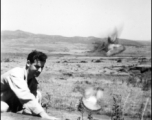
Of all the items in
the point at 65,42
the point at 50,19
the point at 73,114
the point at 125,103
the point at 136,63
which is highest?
the point at 50,19

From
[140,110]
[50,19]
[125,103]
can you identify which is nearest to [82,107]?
[125,103]

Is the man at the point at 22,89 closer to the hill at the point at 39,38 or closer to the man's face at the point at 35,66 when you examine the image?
the man's face at the point at 35,66

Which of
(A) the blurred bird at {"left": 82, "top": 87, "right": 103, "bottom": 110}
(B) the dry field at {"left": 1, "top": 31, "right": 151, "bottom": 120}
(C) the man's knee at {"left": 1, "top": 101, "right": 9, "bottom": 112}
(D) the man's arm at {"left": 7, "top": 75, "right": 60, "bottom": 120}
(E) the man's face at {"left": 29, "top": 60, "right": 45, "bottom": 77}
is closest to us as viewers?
(D) the man's arm at {"left": 7, "top": 75, "right": 60, "bottom": 120}

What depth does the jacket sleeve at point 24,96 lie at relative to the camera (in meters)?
2.07

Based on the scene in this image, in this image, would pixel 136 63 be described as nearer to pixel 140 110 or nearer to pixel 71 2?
pixel 140 110

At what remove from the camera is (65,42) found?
301 cm

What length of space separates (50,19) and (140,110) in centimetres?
176

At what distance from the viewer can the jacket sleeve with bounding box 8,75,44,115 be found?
81.4 inches

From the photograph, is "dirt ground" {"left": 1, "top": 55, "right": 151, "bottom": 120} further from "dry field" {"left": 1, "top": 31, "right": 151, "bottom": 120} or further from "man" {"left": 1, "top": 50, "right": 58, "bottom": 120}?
"man" {"left": 1, "top": 50, "right": 58, "bottom": 120}

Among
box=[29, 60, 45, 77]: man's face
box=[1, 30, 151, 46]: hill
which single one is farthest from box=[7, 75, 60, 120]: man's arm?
box=[1, 30, 151, 46]: hill

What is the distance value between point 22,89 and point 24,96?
8 cm

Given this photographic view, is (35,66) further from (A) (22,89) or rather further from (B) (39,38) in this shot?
(B) (39,38)

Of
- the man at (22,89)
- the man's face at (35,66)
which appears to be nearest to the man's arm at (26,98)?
the man at (22,89)

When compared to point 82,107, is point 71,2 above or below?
above
